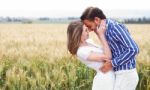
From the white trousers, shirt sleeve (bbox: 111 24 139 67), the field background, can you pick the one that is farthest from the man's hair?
the field background

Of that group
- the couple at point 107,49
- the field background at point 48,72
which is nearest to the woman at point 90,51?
the couple at point 107,49

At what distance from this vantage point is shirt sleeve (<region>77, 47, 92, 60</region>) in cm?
351

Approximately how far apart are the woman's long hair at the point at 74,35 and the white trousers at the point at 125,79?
368 millimetres

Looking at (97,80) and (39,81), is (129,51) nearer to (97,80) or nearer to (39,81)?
(97,80)

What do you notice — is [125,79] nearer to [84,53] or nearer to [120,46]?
[120,46]

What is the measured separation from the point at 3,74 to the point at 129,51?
2.65 meters

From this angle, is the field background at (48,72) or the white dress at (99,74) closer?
the white dress at (99,74)

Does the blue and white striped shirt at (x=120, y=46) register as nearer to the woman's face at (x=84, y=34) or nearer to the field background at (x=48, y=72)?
the woman's face at (x=84, y=34)

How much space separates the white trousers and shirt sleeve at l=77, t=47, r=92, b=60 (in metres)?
0.26

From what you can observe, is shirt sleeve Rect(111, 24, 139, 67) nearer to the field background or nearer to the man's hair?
the man's hair

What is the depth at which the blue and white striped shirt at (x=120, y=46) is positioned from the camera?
3.42m

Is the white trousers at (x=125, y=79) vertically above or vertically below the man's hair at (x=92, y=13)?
below

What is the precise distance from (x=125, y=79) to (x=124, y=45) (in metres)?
0.27

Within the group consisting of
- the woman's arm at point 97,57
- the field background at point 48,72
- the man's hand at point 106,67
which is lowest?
the field background at point 48,72
